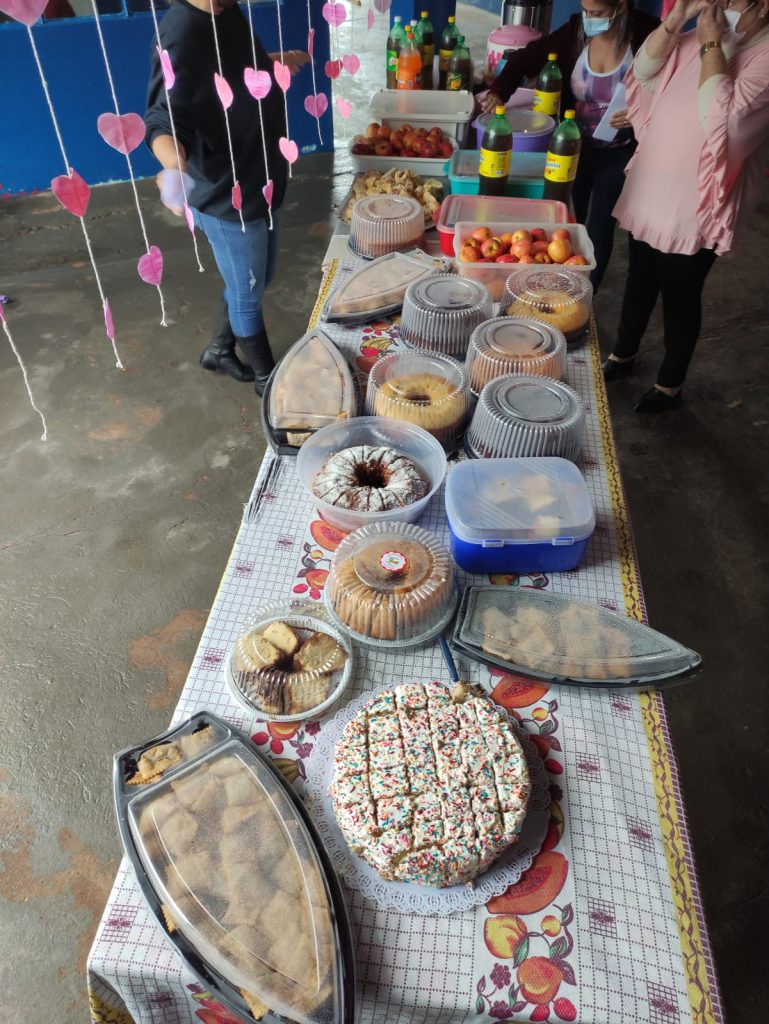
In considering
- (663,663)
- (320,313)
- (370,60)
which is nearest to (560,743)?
(663,663)

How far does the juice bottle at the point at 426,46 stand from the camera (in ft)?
11.3

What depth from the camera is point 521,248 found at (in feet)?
7.47

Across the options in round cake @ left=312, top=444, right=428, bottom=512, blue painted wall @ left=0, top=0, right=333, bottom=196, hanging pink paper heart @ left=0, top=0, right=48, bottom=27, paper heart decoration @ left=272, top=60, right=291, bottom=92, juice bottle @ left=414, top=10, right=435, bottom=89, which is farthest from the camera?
blue painted wall @ left=0, top=0, right=333, bottom=196

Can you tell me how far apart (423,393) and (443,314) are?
0.36 meters

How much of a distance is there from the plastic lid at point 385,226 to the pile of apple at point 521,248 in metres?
0.25

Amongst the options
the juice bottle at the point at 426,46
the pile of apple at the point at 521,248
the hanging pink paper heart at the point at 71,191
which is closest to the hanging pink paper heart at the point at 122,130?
the hanging pink paper heart at the point at 71,191

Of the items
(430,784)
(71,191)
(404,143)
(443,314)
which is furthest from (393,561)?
(404,143)

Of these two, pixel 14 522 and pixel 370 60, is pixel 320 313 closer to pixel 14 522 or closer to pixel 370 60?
pixel 14 522

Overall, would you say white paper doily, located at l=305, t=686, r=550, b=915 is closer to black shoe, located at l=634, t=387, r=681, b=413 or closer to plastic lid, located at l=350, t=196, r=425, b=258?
plastic lid, located at l=350, t=196, r=425, b=258

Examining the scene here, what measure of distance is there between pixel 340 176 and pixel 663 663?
5.50 metres

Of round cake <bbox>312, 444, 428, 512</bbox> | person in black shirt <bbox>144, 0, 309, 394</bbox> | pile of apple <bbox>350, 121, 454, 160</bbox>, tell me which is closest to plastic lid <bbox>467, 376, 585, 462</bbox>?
round cake <bbox>312, 444, 428, 512</bbox>

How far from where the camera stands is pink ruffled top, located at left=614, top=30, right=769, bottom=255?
211cm

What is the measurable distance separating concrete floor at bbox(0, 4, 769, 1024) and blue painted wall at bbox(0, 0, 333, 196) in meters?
0.92

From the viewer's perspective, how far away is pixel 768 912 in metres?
1.93
